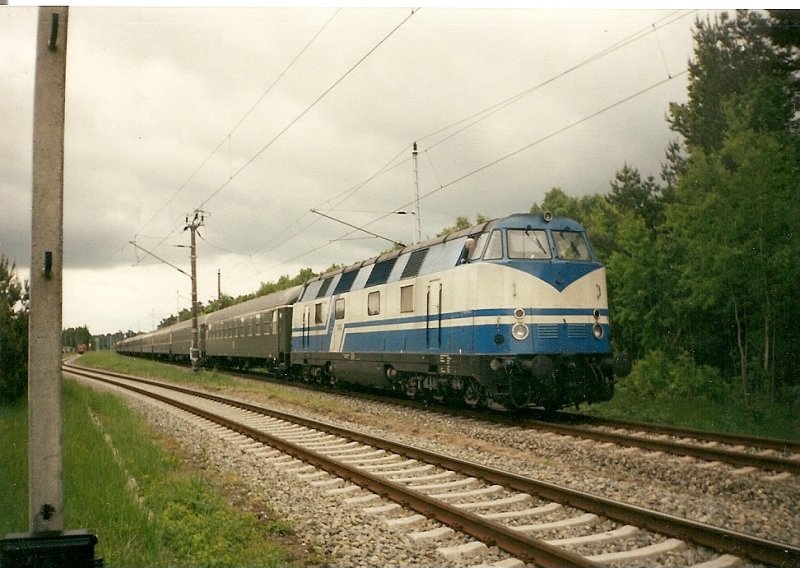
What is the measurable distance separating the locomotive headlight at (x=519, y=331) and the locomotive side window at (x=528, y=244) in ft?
4.15

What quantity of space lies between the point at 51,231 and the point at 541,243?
8935 mm

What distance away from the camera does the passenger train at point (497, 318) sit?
1150 centimetres

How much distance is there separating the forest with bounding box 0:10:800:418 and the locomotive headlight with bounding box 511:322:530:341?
210cm

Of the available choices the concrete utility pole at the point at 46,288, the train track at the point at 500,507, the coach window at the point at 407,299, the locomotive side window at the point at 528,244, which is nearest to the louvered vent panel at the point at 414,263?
the coach window at the point at 407,299

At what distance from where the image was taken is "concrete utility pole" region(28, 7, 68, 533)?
4.58 meters

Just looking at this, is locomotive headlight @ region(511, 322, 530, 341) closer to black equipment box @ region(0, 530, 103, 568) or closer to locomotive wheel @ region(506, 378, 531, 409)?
locomotive wheel @ region(506, 378, 531, 409)

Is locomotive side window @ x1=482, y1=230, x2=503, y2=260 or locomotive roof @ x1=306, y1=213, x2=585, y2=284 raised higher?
locomotive roof @ x1=306, y1=213, x2=585, y2=284

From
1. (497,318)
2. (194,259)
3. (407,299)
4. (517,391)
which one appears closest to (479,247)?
(497,318)

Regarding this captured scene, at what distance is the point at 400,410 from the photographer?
49.8 feet

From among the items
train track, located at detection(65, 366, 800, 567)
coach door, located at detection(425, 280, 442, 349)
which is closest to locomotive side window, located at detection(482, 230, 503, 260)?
coach door, located at detection(425, 280, 442, 349)

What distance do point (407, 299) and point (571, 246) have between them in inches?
156

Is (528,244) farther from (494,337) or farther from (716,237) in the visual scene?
(716,237)

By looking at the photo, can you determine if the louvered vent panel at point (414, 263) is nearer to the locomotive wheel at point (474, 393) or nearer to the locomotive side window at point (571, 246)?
the locomotive wheel at point (474, 393)

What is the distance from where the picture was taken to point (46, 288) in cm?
463
